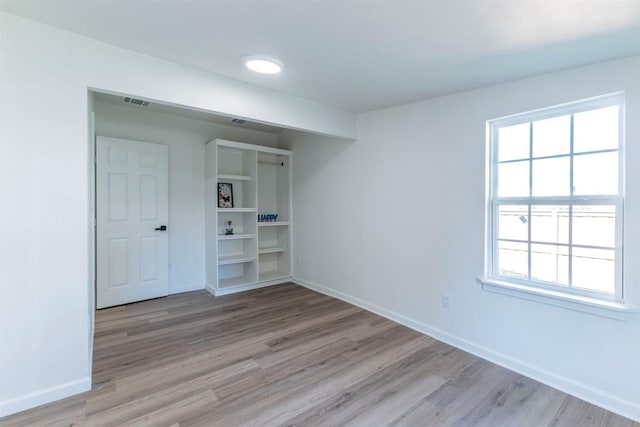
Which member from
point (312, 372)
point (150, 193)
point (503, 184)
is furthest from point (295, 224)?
point (503, 184)

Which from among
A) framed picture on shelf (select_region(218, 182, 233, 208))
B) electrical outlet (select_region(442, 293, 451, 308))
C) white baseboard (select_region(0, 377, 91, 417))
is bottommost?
white baseboard (select_region(0, 377, 91, 417))

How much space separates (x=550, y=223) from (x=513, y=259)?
0.40 m

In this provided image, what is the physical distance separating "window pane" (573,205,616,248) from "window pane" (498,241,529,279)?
355 mm

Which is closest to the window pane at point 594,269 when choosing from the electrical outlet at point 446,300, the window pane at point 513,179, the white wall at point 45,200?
the window pane at point 513,179

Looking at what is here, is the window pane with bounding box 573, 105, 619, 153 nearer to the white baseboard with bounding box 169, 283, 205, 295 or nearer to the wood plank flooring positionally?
the wood plank flooring

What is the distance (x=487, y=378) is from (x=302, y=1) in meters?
2.75

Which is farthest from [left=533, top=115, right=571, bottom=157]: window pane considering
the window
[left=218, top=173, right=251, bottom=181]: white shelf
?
[left=218, top=173, right=251, bottom=181]: white shelf

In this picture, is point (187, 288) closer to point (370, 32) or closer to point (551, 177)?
point (370, 32)

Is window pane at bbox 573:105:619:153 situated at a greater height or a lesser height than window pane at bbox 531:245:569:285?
greater

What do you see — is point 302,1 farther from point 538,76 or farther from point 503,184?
point 503,184

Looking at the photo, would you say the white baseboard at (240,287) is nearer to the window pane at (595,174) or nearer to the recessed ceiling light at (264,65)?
the recessed ceiling light at (264,65)

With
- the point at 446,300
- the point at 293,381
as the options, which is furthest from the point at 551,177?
the point at 293,381

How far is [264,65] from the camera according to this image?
7.23ft

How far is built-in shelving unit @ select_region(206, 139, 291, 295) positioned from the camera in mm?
4125
